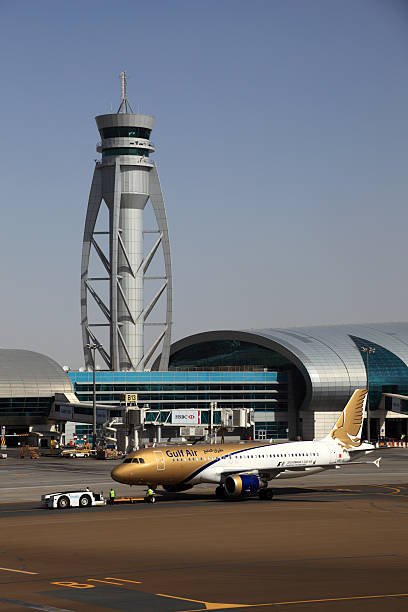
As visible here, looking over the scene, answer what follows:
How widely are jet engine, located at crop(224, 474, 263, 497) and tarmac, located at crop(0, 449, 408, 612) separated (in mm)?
821

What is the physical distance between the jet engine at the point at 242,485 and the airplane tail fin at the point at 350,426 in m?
10.2

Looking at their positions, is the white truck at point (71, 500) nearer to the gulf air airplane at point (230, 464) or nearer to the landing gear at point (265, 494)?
the gulf air airplane at point (230, 464)

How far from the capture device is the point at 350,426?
3740 inches

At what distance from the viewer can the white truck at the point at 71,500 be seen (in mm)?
81375

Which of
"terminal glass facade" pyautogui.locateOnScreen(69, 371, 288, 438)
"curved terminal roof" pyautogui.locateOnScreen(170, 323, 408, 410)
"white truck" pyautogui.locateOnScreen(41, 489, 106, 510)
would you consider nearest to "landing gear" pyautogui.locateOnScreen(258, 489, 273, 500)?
"white truck" pyautogui.locateOnScreen(41, 489, 106, 510)

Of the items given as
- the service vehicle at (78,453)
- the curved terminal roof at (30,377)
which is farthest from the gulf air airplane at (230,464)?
the curved terminal roof at (30,377)

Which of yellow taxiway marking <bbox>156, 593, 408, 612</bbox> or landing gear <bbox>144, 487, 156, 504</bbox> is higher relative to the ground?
landing gear <bbox>144, 487, 156, 504</bbox>

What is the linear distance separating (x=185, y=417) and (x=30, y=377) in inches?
1284

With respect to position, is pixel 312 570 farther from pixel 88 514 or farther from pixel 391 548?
pixel 88 514

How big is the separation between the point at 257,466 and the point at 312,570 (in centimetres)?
3936

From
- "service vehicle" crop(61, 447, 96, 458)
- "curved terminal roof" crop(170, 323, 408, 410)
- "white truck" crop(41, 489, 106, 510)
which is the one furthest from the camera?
"curved terminal roof" crop(170, 323, 408, 410)

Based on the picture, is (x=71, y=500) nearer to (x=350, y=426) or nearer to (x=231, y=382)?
(x=350, y=426)

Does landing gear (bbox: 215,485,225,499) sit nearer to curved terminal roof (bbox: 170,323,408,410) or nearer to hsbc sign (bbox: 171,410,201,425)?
hsbc sign (bbox: 171,410,201,425)

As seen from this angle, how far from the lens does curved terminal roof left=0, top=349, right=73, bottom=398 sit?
7298 inches
